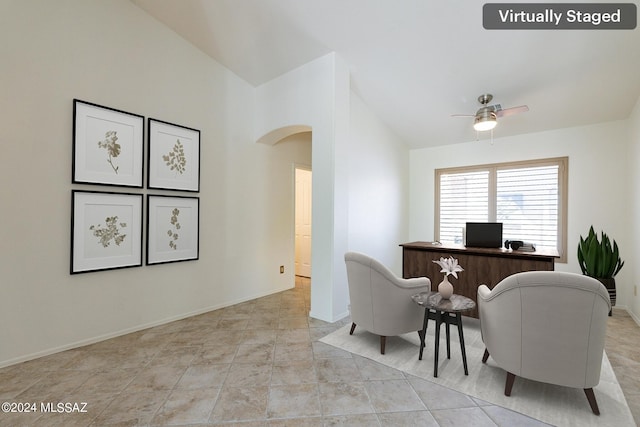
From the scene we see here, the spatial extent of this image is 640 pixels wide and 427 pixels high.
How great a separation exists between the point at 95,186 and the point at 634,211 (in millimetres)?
6294

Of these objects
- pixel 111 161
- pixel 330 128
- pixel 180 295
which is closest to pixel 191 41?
pixel 111 161

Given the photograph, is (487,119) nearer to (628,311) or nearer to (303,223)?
(628,311)

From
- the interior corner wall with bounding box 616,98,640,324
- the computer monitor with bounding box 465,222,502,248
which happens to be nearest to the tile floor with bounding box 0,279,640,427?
the interior corner wall with bounding box 616,98,640,324

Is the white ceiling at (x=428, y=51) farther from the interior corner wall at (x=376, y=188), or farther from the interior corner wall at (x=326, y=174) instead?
the interior corner wall at (x=376, y=188)

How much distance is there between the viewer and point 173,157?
3.54 m

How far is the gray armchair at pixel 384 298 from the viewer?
269cm

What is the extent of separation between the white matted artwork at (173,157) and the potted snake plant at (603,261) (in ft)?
17.1

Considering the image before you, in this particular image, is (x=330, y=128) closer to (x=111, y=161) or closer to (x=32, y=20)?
(x=111, y=161)

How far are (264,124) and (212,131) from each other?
Result: 77cm

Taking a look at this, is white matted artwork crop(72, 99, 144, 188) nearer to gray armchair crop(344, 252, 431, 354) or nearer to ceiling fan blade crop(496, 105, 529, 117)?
gray armchair crop(344, 252, 431, 354)

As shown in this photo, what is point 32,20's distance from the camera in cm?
257

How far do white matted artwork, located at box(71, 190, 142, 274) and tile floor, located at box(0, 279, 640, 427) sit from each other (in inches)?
32.4

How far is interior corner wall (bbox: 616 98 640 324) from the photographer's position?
3.49 m

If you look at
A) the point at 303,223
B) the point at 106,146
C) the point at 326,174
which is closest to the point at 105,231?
the point at 106,146
